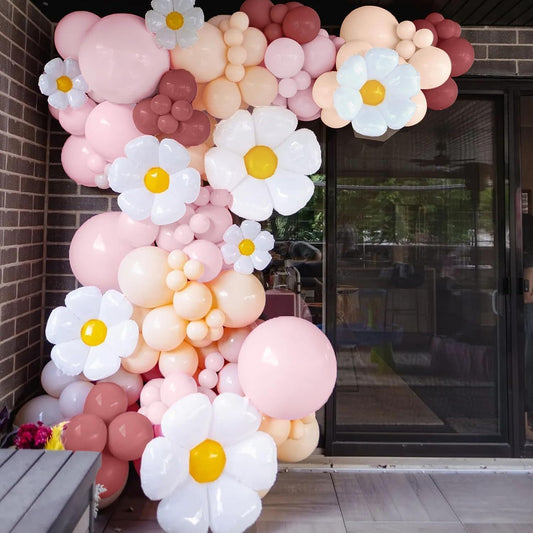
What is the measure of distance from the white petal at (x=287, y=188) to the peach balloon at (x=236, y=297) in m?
0.35

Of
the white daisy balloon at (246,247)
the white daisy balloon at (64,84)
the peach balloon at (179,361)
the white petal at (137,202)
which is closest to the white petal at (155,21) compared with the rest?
the white daisy balloon at (64,84)

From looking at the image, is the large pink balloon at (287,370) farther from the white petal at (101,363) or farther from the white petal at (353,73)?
the white petal at (353,73)

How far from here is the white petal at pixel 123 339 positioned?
2000mm

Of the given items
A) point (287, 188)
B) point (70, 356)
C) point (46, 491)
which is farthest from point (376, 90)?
point (46, 491)

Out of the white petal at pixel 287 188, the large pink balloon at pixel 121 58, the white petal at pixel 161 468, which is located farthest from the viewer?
the white petal at pixel 287 188

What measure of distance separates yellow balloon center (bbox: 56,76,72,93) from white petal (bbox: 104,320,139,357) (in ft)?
3.37

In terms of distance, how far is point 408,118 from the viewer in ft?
6.61

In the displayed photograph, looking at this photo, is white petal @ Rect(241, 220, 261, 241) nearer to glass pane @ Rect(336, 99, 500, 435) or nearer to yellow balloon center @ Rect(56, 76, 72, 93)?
glass pane @ Rect(336, 99, 500, 435)

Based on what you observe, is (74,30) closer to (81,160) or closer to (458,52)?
(81,160)

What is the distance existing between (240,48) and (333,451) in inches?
80.0

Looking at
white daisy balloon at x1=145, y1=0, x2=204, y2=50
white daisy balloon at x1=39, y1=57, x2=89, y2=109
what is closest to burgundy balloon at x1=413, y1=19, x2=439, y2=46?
white daisy balloon at x1=145, y1=0, x2=204, y2=50

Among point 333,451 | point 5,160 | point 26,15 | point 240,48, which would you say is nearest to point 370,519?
point 333,451

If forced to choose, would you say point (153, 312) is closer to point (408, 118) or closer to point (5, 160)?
point (5, 160)

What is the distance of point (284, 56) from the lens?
199 centimetres
